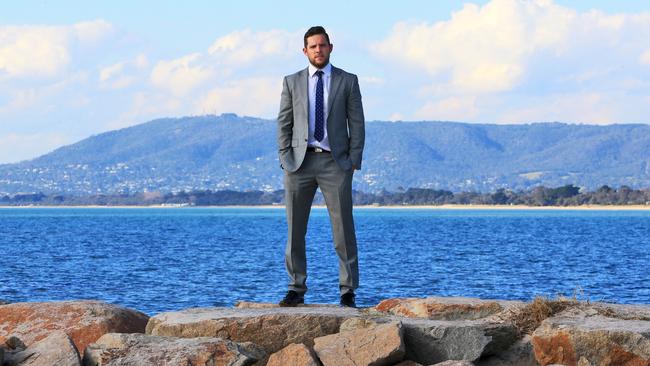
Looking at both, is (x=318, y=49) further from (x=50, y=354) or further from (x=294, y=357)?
(x=50, y=354)

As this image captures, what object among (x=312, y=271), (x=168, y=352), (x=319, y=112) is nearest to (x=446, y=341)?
(x=168, y=352)

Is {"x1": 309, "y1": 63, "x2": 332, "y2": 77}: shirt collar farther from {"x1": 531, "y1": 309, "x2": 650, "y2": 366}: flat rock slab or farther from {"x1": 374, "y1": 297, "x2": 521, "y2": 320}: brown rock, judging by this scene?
{"x1": 531, "y1": 309, "x2": 650, "y2": 366}: flat rock slab

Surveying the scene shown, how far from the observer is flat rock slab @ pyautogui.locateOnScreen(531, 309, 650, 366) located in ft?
34.1

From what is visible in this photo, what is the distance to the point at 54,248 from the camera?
2781 inches

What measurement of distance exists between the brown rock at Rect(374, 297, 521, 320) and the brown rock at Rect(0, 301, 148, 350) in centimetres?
274

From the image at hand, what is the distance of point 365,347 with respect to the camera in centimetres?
1020

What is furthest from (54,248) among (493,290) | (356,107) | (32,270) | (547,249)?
(356,107)

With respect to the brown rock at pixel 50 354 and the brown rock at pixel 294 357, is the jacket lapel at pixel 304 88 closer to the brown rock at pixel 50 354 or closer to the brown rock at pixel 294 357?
the brown rock at pixel 294 357

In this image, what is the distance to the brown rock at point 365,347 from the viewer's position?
10091 mm

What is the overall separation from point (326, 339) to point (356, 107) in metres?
2.69

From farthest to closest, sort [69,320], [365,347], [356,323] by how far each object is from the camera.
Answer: [69,320], [356,323], [365,347]

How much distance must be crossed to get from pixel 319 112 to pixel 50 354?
Answer: 366 cm

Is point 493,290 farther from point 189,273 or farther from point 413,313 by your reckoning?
point 413,313

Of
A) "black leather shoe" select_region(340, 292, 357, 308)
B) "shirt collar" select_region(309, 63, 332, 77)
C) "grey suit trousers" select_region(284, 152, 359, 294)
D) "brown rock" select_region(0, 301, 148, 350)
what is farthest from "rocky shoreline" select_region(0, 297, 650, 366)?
"shirt collar" select_region(309, 63, 332, 77)
